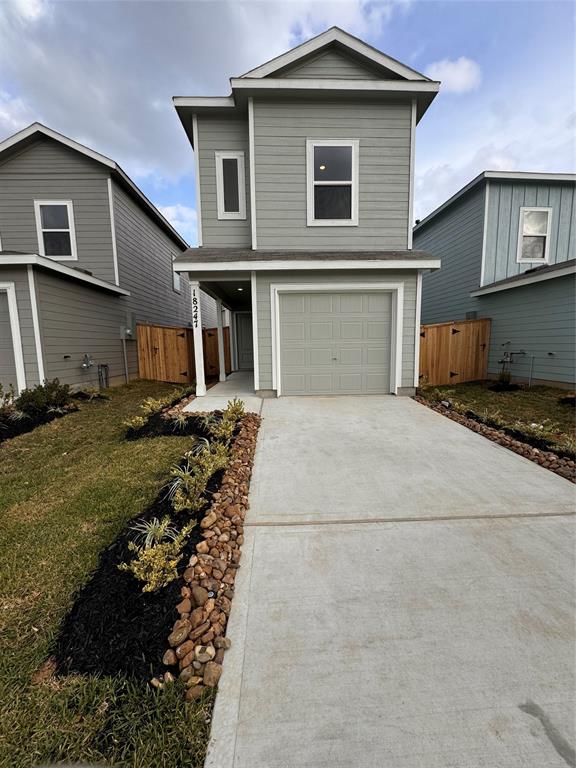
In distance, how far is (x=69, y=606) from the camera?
201 centimetres

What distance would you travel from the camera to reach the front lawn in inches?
195

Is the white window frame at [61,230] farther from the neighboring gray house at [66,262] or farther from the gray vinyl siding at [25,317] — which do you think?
the gray vinyl siding at [25,317]

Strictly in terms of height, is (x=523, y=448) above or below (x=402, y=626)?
above

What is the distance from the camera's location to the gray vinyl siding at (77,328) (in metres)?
7.62

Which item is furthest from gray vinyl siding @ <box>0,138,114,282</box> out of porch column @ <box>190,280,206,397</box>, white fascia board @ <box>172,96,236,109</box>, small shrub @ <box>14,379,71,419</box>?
small shrub @ <box>14,379,71,419</box>

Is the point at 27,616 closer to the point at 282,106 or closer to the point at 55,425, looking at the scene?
the point at 55,425

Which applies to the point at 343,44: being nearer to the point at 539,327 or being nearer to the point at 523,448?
the point at 539,327

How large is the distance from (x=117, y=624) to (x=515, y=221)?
44.8 ft

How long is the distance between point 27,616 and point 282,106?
883cm

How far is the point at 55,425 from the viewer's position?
5914 mm

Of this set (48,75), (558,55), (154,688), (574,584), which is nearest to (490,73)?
(558,55)

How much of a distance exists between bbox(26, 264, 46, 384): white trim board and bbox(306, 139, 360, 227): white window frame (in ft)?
19.4

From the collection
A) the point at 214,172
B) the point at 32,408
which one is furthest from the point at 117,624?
the point at 214,172

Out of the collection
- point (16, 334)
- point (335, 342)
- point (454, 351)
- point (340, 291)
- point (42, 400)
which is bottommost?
point (42, 400)
